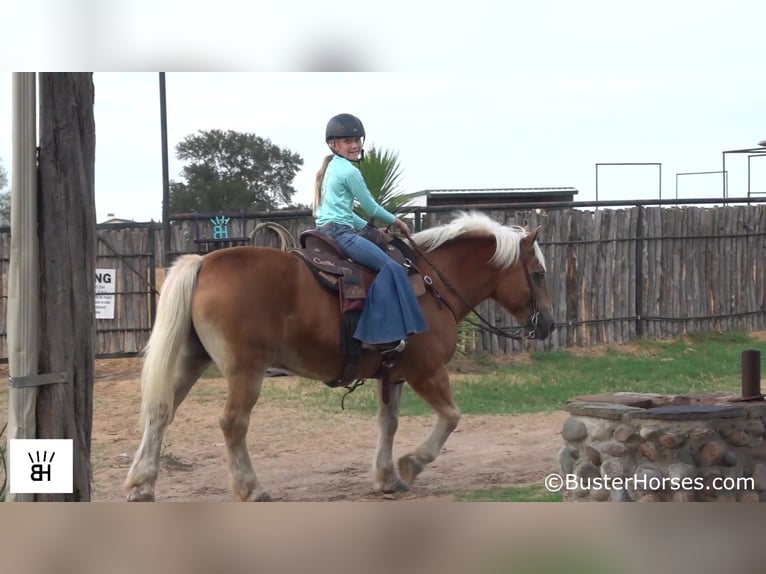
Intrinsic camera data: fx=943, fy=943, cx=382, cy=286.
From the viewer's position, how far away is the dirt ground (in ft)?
22.1

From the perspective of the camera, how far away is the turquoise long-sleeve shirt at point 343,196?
6266 millimetres

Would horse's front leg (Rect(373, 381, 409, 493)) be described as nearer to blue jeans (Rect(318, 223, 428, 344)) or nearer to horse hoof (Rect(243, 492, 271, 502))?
blue jeans (Rect(318, 223, 428, 344))

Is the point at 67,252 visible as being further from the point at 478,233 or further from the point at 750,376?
the point at 750,376

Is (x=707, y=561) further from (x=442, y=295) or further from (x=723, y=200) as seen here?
(x=723, y=200)

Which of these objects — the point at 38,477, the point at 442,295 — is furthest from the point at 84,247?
the point at 442,295

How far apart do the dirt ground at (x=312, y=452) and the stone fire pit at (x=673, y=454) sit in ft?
4.28

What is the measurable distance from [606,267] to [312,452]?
6761 mm

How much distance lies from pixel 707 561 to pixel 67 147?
3.57 meters

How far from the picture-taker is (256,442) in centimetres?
852

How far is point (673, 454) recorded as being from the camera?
516 cm

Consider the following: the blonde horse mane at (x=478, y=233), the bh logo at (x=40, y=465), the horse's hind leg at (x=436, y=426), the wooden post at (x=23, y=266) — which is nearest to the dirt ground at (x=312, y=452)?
the horse's hind leg at (x=436, y=426)

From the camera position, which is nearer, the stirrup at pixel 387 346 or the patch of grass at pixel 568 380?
the stirrup at pixel 387 346

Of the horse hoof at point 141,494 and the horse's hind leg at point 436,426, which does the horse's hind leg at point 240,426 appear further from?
the horse's hind leg at point 436,426

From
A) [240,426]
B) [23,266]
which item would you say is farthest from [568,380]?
[23,266]
